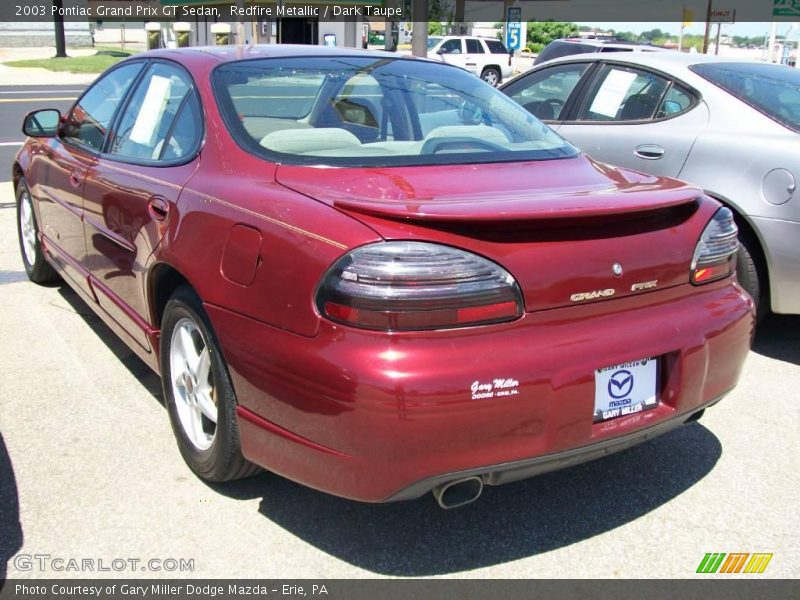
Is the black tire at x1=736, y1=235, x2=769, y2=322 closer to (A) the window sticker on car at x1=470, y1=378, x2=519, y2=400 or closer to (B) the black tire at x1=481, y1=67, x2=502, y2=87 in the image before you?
(A) the window sticker on car at x1=470, y1=378, x2=519, y2=400

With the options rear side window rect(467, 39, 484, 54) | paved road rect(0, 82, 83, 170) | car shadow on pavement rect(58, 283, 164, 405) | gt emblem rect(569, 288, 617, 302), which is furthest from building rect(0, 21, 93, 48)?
gt emblem rect(569, 288, 617, 302)

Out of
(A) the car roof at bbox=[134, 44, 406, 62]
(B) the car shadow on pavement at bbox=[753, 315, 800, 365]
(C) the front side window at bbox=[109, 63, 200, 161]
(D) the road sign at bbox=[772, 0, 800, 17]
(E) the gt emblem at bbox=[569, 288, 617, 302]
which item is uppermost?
(D) the road sign at bbox=[772, 0, 800, 17]

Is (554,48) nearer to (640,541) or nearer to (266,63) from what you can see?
(266,63)

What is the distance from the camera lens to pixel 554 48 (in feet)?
47.6

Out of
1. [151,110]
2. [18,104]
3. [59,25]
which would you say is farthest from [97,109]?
[59,25]

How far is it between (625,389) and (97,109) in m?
3.23

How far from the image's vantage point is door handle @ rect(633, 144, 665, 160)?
494cm

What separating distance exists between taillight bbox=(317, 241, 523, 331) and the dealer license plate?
1.40 ft

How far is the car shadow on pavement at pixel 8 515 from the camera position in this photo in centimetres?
270

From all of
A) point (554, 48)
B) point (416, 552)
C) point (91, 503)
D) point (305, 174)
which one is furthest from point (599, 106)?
point (554, 48)

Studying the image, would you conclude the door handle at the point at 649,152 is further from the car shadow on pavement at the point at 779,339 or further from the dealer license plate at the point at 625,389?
the dealer license plate at the point at 625,389

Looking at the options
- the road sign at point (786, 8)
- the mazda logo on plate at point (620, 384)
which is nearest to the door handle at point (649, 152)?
the mazda logo on plate at point (620, 384)

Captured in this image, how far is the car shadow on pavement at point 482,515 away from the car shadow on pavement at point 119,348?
3.67 ft

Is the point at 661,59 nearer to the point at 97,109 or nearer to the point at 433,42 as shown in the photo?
the point at 97,109
